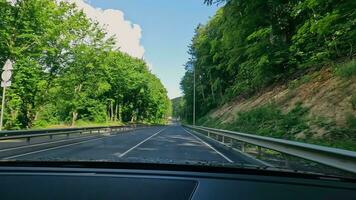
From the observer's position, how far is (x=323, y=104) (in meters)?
19.2

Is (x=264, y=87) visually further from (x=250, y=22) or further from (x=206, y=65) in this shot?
(x=206, y=65)

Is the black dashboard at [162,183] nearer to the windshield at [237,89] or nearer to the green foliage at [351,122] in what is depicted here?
the windshield at [237,89]

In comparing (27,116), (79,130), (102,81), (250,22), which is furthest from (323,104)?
(102,81)

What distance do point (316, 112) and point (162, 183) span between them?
17.2 metres

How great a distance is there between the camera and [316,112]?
19.0 metres

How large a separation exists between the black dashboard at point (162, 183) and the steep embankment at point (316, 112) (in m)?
10.3

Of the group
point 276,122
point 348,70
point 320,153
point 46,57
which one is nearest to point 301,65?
point 276,122

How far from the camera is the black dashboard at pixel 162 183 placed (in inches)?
102

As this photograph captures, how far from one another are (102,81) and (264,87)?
78.8 ft

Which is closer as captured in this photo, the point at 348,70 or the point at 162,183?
the point at 162,183

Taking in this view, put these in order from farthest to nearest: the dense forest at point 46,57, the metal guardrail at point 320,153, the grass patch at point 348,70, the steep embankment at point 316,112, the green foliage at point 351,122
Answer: the dense forest at point 46,57
the grass patch at point 348,70
the steep embankment at point 316,112
the green foliage at point 351,122
the metal guardrail at point 320,153

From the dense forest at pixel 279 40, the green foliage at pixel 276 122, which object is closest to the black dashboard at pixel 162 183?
the green foliage at pixel 276 122

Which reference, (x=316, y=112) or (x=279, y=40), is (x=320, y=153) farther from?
(x=279, y=40)

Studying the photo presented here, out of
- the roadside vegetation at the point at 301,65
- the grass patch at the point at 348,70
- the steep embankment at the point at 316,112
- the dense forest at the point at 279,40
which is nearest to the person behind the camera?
the steep embankment at the point at 316,112
